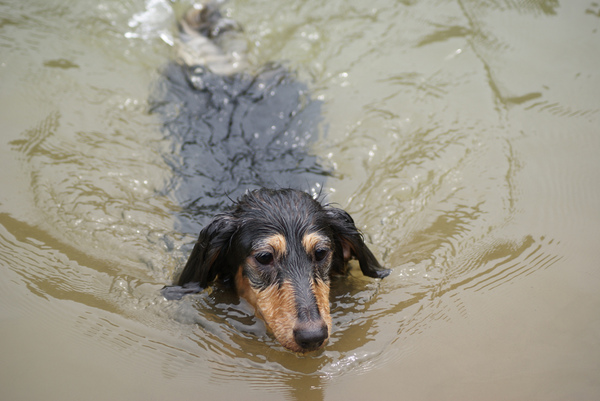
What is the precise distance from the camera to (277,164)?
527 cm

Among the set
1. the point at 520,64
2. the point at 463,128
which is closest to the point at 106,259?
the point at 463,128

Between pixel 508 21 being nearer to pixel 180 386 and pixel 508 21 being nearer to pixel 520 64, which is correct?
pixel 520 64

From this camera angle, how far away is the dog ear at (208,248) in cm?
404

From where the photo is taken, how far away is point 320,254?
12.9 feet

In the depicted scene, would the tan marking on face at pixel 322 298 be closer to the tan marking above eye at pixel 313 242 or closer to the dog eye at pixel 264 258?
the tan marking above eye at pixel 313 242

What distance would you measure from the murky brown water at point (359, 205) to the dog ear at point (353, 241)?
16cm

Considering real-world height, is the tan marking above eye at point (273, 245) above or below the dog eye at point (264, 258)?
above

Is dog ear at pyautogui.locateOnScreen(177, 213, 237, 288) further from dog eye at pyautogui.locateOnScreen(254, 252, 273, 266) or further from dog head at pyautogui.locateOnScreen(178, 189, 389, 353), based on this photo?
dog eye at pyautogui.locateOnScreen(254, 252, 273, 266)

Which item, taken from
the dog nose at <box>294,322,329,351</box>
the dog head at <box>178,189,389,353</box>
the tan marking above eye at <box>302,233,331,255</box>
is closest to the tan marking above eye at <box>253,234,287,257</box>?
the dog head at <box>178,189,389,353</box>

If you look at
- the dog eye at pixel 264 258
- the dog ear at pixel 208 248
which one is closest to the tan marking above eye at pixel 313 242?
the dog eye at pixel 264 258

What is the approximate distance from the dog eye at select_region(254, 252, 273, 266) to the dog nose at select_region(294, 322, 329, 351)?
60 cm

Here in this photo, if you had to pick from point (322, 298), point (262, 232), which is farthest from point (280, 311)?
point (262, 232)

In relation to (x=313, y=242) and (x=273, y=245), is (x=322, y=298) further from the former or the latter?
(x=273, y=245)

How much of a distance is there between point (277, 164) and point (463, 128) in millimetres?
2050
